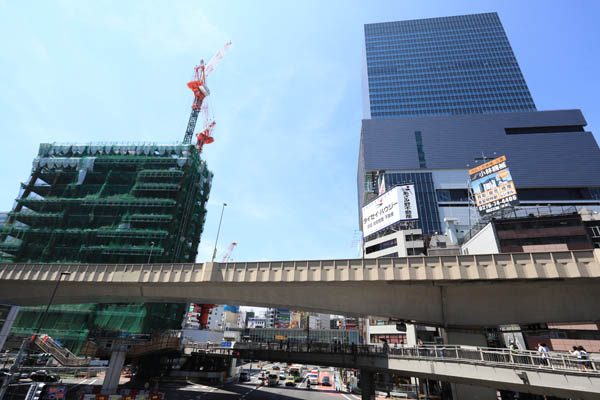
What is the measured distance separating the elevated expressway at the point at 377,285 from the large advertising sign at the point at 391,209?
27.3 metres

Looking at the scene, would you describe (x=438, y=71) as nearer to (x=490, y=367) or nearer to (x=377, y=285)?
(x=377, y=285)

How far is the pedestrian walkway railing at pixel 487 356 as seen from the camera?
16.0 meters

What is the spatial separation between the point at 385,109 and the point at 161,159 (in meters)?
98.8

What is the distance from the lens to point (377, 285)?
26.7 m

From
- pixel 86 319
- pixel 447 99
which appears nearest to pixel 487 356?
pixel 86 319

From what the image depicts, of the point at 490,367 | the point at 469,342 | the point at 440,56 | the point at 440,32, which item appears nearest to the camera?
the point at 490,367

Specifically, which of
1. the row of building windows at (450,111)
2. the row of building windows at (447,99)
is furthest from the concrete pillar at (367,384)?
the row of building windows at (447,99)

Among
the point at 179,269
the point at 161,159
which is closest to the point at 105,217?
the point at 161,159

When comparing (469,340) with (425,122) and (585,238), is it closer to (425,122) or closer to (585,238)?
(585,238)

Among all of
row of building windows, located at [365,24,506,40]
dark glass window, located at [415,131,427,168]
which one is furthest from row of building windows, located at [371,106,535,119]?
row of building windows, located at [365,24,506,40]

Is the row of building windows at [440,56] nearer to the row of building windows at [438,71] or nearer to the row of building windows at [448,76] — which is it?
the row of building windows at [438,71]

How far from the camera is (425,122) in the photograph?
390 ft

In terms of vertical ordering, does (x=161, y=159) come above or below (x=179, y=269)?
above

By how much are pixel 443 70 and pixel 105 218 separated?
482ft
